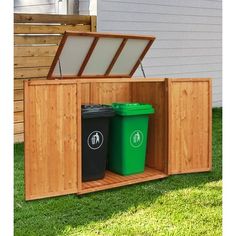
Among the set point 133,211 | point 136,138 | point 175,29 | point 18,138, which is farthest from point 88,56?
point 175,29

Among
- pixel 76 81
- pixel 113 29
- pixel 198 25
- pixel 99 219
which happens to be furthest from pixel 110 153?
pixel 198 25

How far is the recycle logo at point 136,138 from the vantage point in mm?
5125

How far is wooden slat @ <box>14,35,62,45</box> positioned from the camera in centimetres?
675

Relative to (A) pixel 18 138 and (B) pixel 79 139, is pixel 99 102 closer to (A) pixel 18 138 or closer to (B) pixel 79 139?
(B) pixel 79 139

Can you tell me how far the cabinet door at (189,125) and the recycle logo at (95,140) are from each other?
83 centimetres

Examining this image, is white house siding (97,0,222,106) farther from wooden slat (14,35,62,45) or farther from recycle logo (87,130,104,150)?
recycle logo (87,130,104,150)

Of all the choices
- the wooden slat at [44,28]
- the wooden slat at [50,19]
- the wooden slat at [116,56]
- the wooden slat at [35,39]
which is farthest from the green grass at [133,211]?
the wooden slat at [50,19]

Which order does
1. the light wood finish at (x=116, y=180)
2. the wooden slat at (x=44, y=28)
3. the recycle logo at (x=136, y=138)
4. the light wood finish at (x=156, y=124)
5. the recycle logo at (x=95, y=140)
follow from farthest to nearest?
the wooden slat at (x=44, y=28), the light wood finish at (x=156, y=124), the recycle logo at (x=136, y=138), the recycle logo at (x=95, y=140), the light wood finish at (x=116, y=180)

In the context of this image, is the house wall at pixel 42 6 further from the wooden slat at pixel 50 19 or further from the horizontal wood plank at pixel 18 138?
the horizontal wood plank at pixel 18 138

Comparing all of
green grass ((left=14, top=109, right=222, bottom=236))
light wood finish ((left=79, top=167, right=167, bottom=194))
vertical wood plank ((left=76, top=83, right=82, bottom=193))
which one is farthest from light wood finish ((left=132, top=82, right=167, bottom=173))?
vertical wood plank ((left=76, top=83, right=82, bottom=193))

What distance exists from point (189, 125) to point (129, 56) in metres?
1.09

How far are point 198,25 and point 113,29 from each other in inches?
129

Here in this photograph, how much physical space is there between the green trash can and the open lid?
51 centimetres
